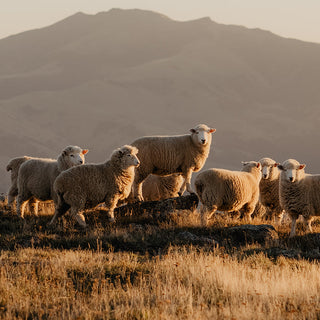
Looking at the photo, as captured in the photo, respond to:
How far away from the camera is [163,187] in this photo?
1700 cm

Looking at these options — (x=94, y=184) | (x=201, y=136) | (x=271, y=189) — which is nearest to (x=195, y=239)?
(x=94, y=184)

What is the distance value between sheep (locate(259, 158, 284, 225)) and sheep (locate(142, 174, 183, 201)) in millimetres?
2730

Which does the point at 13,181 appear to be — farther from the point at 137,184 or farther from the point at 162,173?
the point at 162,173

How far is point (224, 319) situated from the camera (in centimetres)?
712

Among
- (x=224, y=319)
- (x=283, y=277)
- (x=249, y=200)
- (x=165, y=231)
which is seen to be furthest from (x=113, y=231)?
(x=224, y=319)

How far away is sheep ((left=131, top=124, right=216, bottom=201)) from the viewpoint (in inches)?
591

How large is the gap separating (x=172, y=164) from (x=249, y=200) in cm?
238

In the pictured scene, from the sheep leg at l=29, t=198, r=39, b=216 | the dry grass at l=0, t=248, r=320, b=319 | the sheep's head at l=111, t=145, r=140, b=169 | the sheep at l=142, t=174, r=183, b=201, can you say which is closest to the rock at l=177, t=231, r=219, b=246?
the dry grass at l=0, t=248, r=320, b=319

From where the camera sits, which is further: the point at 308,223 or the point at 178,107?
the point at 178,107

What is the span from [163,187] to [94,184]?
14.7 ft

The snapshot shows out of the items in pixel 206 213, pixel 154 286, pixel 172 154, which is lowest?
pixel 206 213

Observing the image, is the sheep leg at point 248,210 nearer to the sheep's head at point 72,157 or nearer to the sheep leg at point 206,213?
the sheep leg at point 206,213

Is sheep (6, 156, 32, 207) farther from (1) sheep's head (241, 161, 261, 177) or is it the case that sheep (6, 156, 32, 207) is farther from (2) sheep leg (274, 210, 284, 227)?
(2) sheep leg (274, 210, 284, 227)

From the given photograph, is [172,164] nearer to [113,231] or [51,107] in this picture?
[113,231]
